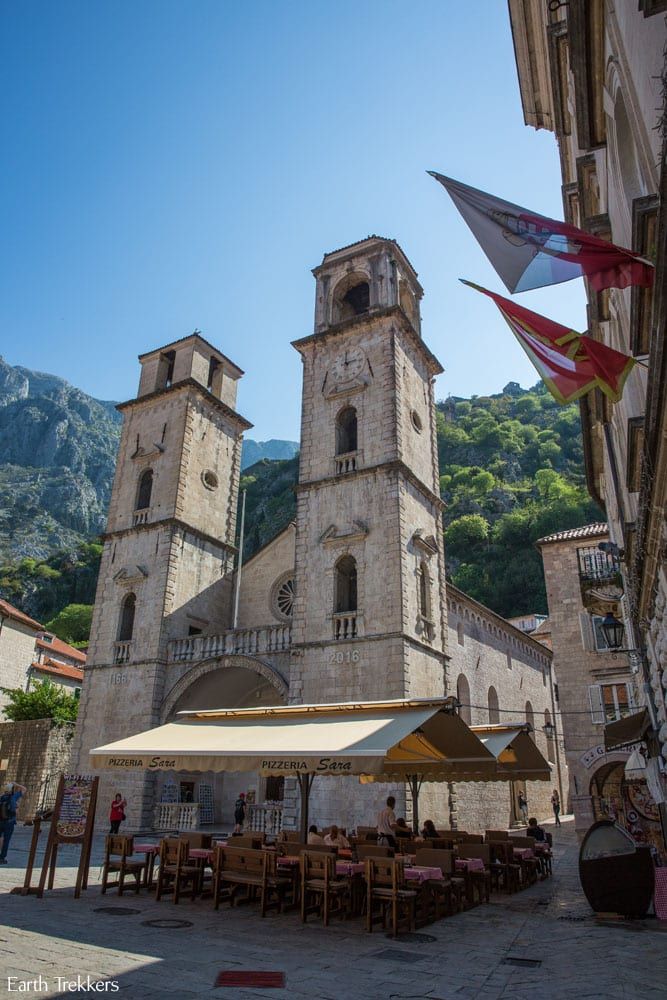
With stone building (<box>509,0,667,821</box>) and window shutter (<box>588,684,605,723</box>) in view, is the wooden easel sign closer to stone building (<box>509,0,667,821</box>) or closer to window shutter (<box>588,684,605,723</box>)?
stone building (<box>509,0,667,821</box>)

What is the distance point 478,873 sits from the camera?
10.2 metres

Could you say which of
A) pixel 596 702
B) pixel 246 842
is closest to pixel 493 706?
pixel 596 702

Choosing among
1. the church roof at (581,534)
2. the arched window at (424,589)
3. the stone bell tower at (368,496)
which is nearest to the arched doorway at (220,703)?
the stone bell tower at (368,496)

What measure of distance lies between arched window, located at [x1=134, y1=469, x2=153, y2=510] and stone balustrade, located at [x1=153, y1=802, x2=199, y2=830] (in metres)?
10.9

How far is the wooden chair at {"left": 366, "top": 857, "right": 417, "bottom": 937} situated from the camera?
780 cm

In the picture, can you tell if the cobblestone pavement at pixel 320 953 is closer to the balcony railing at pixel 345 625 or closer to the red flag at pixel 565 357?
the red flag at pixel 565 357

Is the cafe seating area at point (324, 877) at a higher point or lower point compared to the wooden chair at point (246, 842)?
lower

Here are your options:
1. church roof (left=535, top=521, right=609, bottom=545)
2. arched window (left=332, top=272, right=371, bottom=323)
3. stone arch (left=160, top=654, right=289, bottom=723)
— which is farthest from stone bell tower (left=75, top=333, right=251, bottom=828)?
church roof (left=535, top=521, right=609, bottom=545)

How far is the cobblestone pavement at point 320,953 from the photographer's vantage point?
5.36 metres

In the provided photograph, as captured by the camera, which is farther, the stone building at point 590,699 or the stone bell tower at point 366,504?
the stone building at point 590,699

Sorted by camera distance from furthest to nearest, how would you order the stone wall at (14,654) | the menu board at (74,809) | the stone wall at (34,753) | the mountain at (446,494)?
1. the mountain at (446,494)
2. the stone wall at (14,654)
3. the stone wall at (34,753)
4. the menu board at (74,809)

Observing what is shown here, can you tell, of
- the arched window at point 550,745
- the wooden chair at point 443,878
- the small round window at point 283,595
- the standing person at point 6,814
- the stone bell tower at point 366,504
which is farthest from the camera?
the arched window at point 550,745

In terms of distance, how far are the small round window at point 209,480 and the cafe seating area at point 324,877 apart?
56.3 ft

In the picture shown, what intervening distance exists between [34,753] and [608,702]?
2213 cm
